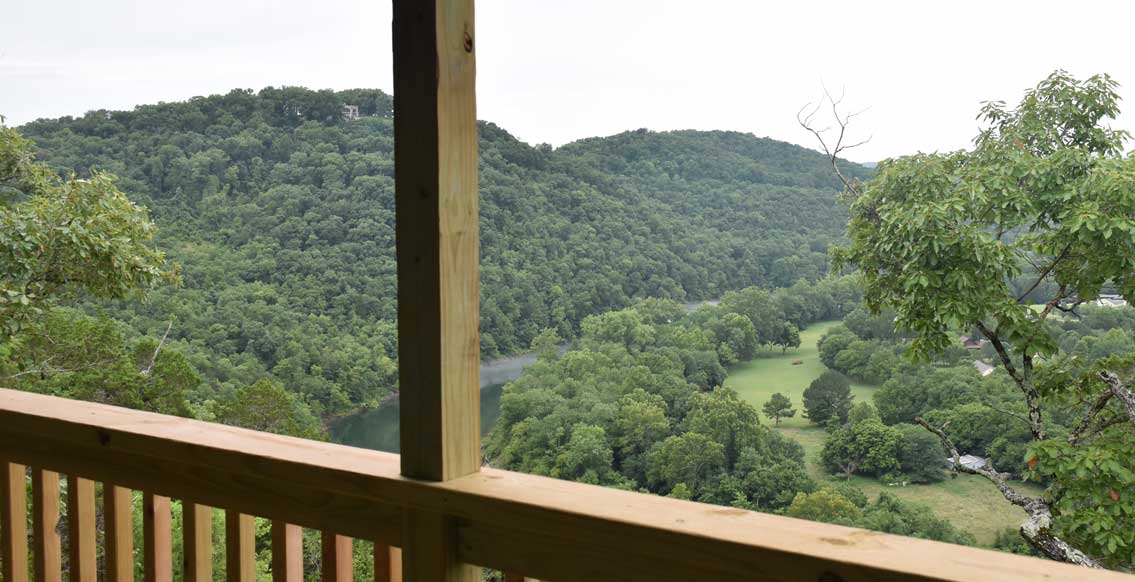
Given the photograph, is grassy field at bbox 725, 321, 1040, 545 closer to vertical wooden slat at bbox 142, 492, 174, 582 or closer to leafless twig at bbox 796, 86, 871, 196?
leafless twig at bbox 796, 86, 871, 196

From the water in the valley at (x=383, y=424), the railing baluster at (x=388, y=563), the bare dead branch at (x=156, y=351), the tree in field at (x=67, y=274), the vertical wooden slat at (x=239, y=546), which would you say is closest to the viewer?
the railing baluster at (x=388, y=563)

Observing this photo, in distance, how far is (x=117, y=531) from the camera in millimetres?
1579

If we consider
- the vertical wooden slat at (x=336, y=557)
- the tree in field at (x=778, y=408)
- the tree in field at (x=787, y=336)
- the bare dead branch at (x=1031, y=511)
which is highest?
the tree in field at (x=787, y=336)

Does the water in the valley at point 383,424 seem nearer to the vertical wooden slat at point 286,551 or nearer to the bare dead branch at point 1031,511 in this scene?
the vertical wooden slat at point 286,551

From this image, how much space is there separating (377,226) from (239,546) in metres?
1.34

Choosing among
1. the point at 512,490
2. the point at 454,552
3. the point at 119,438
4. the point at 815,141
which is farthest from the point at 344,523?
the point at 815,141

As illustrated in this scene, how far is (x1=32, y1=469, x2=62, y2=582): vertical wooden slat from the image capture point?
1.69 meters

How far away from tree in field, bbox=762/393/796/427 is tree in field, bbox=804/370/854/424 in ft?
0.12

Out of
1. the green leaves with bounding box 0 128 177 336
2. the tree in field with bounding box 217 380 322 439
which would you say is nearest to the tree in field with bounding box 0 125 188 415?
the green leaves with bounding box 0 128 177 336

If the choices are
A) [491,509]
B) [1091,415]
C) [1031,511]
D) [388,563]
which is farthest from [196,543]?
[1091,415]

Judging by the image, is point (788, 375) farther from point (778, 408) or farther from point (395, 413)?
point (395, 413)

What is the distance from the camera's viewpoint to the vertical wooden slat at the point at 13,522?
1729 mm

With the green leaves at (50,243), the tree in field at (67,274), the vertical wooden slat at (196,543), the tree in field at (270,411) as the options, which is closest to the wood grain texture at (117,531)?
the vertical wooden slat at (196,543)

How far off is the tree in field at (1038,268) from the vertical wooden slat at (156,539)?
1.55 meters
